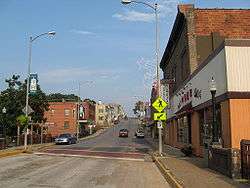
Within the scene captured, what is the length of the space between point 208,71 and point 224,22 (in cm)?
1198

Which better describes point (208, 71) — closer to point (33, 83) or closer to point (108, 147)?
point (33, 83)

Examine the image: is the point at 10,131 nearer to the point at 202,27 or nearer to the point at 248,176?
the point at 202,27

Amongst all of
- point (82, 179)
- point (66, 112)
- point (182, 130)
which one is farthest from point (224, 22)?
point (66, 112)

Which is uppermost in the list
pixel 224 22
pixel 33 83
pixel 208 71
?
pixel 224 22

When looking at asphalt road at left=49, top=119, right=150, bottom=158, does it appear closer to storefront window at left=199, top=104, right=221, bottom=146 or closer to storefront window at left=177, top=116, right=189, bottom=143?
storefront window at left=177, top=116, right=189, bottom=143

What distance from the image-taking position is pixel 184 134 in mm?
34562

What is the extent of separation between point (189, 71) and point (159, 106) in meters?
4.27

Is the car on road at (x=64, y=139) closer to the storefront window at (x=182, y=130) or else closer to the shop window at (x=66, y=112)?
the storefront window at (x=182, y=130)

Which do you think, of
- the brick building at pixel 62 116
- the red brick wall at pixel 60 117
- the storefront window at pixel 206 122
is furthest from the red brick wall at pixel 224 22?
the red brick wall at pixel 60 117

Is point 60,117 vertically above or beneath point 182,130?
above

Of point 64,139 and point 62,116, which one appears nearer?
point 64,139

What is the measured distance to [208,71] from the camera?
72.9 feet

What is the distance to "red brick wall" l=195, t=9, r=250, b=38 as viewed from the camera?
107ft

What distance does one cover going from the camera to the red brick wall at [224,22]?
107 feet
